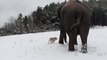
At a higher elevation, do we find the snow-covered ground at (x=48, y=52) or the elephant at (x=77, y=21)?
the elephant at (x=77, y=21)

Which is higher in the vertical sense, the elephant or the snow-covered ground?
the elephant

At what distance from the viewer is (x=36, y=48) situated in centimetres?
1253

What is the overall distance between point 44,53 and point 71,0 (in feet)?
8.44

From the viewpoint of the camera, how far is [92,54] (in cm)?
1111

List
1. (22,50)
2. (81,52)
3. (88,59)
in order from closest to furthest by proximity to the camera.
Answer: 1. (88,59)
2. (81,52)
3. (22,50)

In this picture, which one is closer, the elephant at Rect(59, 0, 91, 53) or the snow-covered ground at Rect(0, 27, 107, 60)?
the snow-covered ground at Rect(0, 27, 107, 60)

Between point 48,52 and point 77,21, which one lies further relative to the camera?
point 48,52

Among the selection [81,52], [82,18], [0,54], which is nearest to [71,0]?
[82,18]

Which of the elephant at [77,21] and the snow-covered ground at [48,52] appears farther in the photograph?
the elephant at [77,21]

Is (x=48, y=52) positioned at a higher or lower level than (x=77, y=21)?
lower

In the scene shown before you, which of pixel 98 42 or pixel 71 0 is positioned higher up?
pixel 71 0

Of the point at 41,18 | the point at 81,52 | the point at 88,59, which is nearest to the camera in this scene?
the point at 88,59

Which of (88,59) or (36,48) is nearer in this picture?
(88,59)

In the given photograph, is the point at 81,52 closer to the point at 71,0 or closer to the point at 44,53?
the point at 44,53
